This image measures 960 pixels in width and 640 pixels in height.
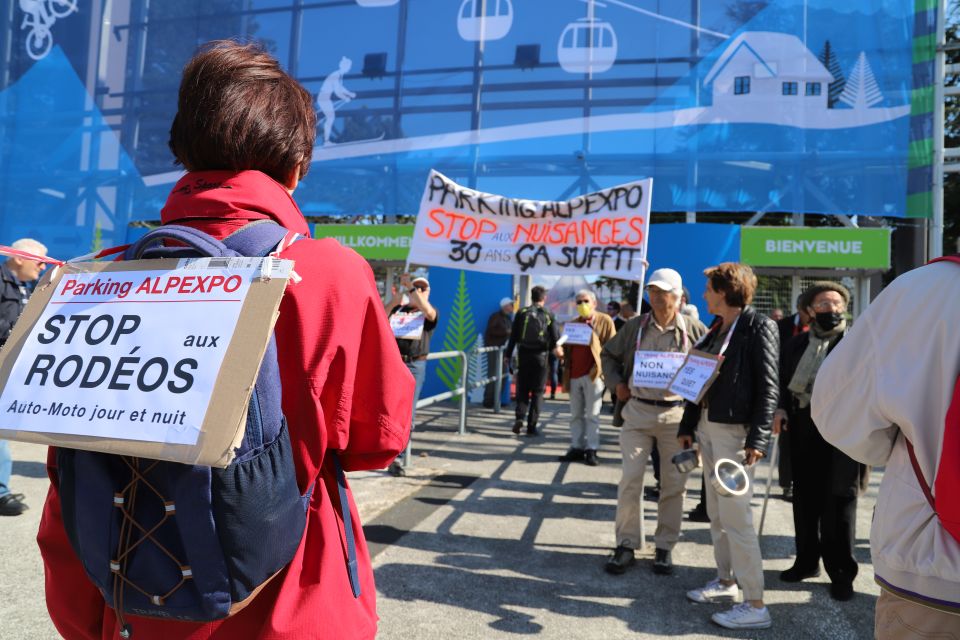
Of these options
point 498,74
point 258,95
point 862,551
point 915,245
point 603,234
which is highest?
point 498,74

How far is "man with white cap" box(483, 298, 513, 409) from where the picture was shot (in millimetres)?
11633

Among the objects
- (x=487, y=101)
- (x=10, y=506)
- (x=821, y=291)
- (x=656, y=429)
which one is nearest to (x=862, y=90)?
(x=487, y=101)

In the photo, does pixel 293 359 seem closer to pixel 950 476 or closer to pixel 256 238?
pixel 256 238

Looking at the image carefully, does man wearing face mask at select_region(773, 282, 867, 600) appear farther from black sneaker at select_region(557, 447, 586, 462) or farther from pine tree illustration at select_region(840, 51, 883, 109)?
pine tree illustration at select_region(840, 51, 883, 109)

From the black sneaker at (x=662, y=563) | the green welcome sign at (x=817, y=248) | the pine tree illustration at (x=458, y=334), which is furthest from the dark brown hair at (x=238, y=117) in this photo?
the pine tree illustration at (x=458, y=334)

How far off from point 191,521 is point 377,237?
11.4 metres

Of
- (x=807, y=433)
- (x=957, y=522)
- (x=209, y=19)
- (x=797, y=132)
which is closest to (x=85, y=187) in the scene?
(x=209, y=19)

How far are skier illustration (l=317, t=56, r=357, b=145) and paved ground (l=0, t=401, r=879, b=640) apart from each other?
802 cm

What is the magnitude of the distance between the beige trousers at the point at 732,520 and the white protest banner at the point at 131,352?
3.12m

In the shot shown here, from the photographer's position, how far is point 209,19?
45.1 ft

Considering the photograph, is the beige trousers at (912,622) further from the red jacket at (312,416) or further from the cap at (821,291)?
the cap at (821,291)

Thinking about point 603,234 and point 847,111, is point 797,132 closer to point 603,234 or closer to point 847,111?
point 847,111

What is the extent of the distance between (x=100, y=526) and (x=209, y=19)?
15.0 meters

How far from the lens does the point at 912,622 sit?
65.2 inches
